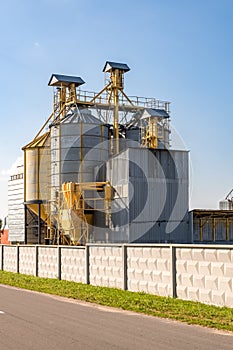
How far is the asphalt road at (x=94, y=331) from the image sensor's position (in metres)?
8.91

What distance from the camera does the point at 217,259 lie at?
13562 mm

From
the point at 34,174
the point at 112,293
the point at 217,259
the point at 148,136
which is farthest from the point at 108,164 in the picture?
the point at 217,259

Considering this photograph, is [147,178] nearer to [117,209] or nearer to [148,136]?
[117,209]

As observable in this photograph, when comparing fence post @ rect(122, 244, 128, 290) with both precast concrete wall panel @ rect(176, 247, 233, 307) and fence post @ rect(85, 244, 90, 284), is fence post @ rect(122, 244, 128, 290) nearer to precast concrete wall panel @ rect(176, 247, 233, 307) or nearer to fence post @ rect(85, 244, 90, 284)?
fence post @ rect(85, 244, 90, 284)

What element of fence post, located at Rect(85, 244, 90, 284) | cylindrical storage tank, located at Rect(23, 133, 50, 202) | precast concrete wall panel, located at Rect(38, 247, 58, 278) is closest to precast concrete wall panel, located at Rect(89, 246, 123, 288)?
fence post, located at Rect(85, 244, 90, 284)

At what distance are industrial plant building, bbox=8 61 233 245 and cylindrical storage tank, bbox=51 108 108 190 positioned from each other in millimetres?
81

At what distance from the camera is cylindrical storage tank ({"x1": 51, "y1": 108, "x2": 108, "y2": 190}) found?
45188 millimetres

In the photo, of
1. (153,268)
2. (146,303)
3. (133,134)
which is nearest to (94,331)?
(146,303)

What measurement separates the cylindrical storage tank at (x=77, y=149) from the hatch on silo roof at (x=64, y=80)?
545 centimetres

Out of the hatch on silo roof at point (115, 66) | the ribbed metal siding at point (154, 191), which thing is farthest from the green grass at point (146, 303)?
the hatch on silo roof at point (115, 66)

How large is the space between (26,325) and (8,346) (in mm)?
2316

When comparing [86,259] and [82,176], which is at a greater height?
[82,176]

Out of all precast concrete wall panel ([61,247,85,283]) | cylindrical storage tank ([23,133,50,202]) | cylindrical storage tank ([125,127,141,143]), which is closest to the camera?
precast concrete wall panel ([61,247,85,283])

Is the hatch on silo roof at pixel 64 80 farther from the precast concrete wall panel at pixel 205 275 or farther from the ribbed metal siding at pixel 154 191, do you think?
the precast concrete wall panel at pixel 205 275
